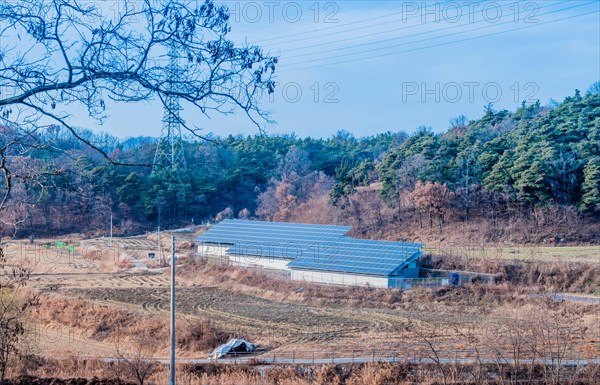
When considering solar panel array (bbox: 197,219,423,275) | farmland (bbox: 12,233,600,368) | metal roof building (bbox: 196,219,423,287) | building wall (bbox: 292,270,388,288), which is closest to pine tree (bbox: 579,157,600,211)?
farmland (bbox: 12,233,600,368)

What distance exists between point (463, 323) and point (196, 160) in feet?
41.1

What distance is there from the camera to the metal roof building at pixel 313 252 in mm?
29141

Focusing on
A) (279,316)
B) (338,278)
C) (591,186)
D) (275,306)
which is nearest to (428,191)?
(591,186)

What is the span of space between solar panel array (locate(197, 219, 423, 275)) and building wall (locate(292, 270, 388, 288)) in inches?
10.3


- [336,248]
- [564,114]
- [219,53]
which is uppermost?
[564,114]

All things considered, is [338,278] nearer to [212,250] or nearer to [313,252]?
[313,252]

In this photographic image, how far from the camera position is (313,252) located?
1270 inches

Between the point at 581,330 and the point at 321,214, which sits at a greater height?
the point at 321,214

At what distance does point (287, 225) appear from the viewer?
36.7m

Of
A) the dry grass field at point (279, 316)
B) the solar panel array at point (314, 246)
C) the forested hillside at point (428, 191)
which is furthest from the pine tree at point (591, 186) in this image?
the solar panel array at point (314, 246)

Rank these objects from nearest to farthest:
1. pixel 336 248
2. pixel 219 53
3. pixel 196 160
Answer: pixel 219 53 → pixel 196 160 → pixel 336 248

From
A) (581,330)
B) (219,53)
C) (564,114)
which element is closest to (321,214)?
(564,114)

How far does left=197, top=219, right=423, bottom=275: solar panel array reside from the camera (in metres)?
29.6

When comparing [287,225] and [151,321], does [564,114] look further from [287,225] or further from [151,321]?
[151,321]
